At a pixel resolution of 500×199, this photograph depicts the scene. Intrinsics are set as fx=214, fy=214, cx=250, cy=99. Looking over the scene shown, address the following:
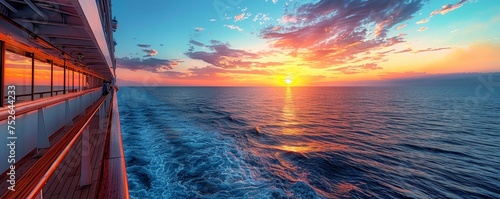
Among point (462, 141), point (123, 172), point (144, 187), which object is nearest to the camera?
point (123, 172)

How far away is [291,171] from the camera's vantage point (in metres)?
8.81

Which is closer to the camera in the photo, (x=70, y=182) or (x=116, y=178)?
(x=116, y=178)

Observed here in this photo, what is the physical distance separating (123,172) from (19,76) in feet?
24.0

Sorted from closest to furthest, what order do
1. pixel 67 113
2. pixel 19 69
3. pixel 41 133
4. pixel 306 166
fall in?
pixel 41 133
pixel 19 69
pixel 67 113
pixel 306 166

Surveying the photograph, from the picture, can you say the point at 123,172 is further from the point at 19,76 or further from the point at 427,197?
the point at 427,197

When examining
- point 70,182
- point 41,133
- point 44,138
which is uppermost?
point 41,133

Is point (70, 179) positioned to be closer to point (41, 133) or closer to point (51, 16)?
point (41, 133)

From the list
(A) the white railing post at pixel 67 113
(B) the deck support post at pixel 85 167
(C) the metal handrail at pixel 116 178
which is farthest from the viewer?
(A) the white railing post at pixel 67 113

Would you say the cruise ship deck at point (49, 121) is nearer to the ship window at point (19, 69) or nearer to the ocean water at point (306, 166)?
the ship window at point (19, 69)

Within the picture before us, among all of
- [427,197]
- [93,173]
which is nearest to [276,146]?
[427,197]

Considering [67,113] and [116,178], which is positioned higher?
[116,178]

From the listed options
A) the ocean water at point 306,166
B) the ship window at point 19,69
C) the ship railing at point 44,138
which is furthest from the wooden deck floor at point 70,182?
the ship window at point 19,69

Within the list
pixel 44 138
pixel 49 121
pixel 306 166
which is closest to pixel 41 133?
pixel 44 138

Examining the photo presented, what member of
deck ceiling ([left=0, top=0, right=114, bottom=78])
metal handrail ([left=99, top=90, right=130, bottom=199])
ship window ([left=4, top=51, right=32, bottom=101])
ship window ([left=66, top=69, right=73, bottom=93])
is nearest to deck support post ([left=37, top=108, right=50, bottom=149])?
ship window ([left=4, top=51, right=32, bottom=101])
